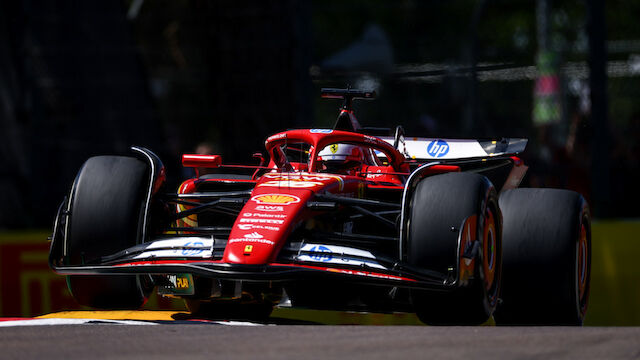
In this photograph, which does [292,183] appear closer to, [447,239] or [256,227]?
[256,227]

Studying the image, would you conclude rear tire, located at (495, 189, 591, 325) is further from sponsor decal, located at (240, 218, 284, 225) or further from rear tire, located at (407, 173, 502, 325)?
sponsor decal, located at (240, 218, 284, 225)

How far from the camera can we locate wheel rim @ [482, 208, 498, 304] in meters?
6.50

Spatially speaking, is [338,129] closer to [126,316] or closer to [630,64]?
[126,316]

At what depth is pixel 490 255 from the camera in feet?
21.9

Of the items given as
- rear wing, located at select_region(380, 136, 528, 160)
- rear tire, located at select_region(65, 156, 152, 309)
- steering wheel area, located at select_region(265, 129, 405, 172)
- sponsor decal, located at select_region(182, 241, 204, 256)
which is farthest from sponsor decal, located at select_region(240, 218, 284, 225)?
rear wing, located at select_region(380, 136, 528, 160)

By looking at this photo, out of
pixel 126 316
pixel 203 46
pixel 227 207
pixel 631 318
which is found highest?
pixel 203 46

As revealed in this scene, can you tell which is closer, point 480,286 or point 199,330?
point 199,330

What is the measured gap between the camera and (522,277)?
22.7ft

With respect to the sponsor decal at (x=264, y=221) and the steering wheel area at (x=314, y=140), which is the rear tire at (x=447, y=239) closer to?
the sponsor decal at (x=264, y=221)

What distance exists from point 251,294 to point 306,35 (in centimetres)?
475

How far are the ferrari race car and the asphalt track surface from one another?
1.66 ft

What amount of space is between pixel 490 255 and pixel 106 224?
2.14m

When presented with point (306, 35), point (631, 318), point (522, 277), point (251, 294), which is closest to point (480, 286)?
point (522, 277)

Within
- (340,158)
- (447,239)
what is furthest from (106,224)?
(447,239)
